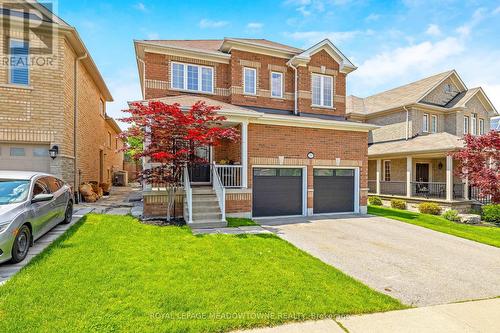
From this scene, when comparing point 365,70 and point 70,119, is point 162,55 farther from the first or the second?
point 365,70

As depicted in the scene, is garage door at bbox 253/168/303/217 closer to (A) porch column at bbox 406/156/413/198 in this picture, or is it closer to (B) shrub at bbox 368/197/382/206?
(B) shrub at bbox 368/197/382/206

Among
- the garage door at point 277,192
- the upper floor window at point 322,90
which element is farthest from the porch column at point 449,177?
the garage door at point 277,192

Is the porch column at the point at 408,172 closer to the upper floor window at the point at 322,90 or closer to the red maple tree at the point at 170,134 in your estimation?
the upper floor window at the point at 322,90

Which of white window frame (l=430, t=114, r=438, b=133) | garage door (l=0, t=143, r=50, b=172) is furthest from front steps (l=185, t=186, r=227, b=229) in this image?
white window frame (l=430, t=114, r=438, b=133)

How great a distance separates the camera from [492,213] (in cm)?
1435

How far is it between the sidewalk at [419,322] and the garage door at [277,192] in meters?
7.68

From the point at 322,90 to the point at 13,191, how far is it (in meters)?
13.4

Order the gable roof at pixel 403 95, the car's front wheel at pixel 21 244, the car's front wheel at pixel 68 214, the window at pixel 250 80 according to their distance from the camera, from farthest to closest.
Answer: the gable roof at pixel 403 95
the window at pixel 250 80
the car's front wheel at pixel 68 214
the car's front wheel at pixel 21 244

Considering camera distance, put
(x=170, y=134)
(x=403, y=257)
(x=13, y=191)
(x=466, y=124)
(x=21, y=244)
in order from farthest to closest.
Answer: (x=466, y=124) < (x=170, y=134) < (x=403, y=257) < (x=13, y=191) < (x=21, y=244)

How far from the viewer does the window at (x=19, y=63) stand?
10.2 metres

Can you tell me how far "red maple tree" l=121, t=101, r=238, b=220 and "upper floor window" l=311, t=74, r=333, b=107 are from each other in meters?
7.14

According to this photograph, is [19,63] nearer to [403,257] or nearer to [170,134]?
[170,134]

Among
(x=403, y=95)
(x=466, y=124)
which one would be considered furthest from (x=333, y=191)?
(x=466, y=124)

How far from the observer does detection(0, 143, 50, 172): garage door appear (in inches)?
403
